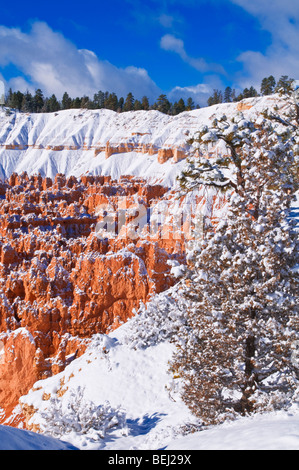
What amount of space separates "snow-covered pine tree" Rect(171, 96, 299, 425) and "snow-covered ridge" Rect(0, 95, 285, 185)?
63645 mm

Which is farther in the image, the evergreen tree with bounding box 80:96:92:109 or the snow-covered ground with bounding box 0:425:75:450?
the evergreen tree with bounding box 80:96:92:109

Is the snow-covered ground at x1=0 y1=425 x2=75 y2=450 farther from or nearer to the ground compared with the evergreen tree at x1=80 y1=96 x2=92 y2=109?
nearer to the ground

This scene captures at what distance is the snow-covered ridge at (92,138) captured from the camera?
79.2 m

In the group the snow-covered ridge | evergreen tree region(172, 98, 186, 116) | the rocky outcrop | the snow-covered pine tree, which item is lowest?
the rocky outcrop

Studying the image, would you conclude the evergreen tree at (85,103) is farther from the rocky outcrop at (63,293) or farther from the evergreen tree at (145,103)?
the rocky outcrop at (63,293)

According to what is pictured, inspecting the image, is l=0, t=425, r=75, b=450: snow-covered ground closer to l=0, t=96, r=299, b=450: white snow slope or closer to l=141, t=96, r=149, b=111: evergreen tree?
l=0, t=96, r=299, b=450: white snow slope

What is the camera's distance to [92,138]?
96250 mm

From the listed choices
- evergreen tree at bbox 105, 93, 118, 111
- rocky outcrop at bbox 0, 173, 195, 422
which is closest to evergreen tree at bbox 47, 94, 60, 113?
evergreen tree at bbox 105, 93, 118, 111

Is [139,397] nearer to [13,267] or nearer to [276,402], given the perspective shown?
[276,402]

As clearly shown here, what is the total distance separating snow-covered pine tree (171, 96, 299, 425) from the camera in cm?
501

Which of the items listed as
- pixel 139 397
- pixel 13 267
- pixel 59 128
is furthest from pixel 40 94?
pixel 139 397

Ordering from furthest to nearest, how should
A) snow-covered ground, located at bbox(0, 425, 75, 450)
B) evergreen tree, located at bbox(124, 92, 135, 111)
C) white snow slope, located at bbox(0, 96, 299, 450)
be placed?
1. evergreen tree, located at bbox(124, 92, 135, 111)
2. snow-covered ground, located at bbox(0, 425, 75, 450)
3. white snow slope, located at bbox(0, 96, 299, 450)

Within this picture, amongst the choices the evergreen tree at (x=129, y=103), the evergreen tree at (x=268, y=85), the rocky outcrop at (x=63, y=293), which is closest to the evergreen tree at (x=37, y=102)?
the evergreen tree at (x=129, y=103)

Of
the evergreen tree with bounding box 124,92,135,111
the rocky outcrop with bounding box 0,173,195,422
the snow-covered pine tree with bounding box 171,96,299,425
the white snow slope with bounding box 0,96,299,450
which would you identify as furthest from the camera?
the evergreen tree with bounding box 124,92,135,111
